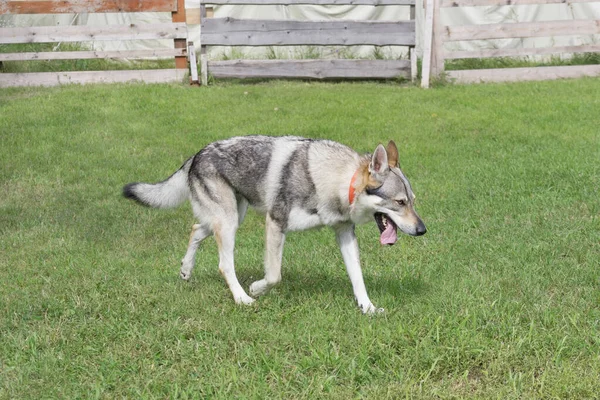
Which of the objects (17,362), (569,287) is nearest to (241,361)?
(17,362)

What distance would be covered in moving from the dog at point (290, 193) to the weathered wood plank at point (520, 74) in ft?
28.8

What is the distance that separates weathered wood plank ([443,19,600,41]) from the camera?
13.4m

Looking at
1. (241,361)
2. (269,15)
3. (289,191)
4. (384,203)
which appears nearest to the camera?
(241,361)

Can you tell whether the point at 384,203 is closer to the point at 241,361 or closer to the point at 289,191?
the point at 289,191

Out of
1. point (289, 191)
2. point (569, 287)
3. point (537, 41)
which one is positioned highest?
point (289, 191)

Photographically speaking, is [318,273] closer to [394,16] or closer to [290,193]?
[290,193]

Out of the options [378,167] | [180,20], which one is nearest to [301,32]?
[180,20]

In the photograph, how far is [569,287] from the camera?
17.7 ft

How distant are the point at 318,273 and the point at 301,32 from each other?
27.6 ft

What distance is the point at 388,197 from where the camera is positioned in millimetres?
4891

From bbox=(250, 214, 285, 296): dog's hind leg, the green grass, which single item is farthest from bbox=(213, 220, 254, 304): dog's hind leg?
the green grass

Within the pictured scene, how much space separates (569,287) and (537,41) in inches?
520

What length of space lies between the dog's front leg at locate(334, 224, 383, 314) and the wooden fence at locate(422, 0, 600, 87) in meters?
8.40

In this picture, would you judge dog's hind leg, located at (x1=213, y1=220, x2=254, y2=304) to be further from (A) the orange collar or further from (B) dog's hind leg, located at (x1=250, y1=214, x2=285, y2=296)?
(A) the orange collar
